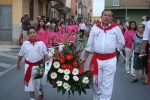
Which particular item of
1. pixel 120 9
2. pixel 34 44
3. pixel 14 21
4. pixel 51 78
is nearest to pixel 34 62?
pixel 34 44

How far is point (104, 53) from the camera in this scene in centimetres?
553

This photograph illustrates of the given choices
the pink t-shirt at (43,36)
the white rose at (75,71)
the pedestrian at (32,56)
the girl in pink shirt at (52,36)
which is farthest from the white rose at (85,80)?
the girl in pink shirt at (52,36)

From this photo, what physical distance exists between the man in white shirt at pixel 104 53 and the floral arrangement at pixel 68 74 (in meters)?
0.20

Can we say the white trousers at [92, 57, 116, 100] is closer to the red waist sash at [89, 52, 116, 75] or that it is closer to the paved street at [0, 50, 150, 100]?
the red waist sash at [89, 52, 116, 75]

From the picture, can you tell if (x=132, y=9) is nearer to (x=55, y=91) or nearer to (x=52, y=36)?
(x=52, y=36)

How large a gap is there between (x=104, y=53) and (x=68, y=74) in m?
0.80

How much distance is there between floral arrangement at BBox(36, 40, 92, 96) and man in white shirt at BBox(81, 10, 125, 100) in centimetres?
20

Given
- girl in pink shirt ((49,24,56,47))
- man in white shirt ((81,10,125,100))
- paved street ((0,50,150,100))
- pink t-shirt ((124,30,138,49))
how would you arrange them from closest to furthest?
man in white shirt ((81,10,125,100)), paved street ((0,50,150,100)), girl in pink shirt ((49,24,56,47)), pink t-shirt ((124,30,138,49))

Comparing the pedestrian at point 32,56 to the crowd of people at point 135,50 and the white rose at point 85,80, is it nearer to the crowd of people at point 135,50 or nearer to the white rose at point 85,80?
the white rose at point 85,80

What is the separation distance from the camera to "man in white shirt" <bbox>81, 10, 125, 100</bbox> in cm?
552

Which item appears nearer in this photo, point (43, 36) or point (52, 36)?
point (43, 36)

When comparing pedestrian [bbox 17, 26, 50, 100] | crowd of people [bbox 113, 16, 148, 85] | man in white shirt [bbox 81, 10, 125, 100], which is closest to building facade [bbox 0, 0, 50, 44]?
crowd of people [bbox 113, 16, 148, 85]

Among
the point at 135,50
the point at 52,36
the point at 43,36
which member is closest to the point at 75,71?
the point at 43,36

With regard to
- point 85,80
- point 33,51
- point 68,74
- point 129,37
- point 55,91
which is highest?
point 129,37
